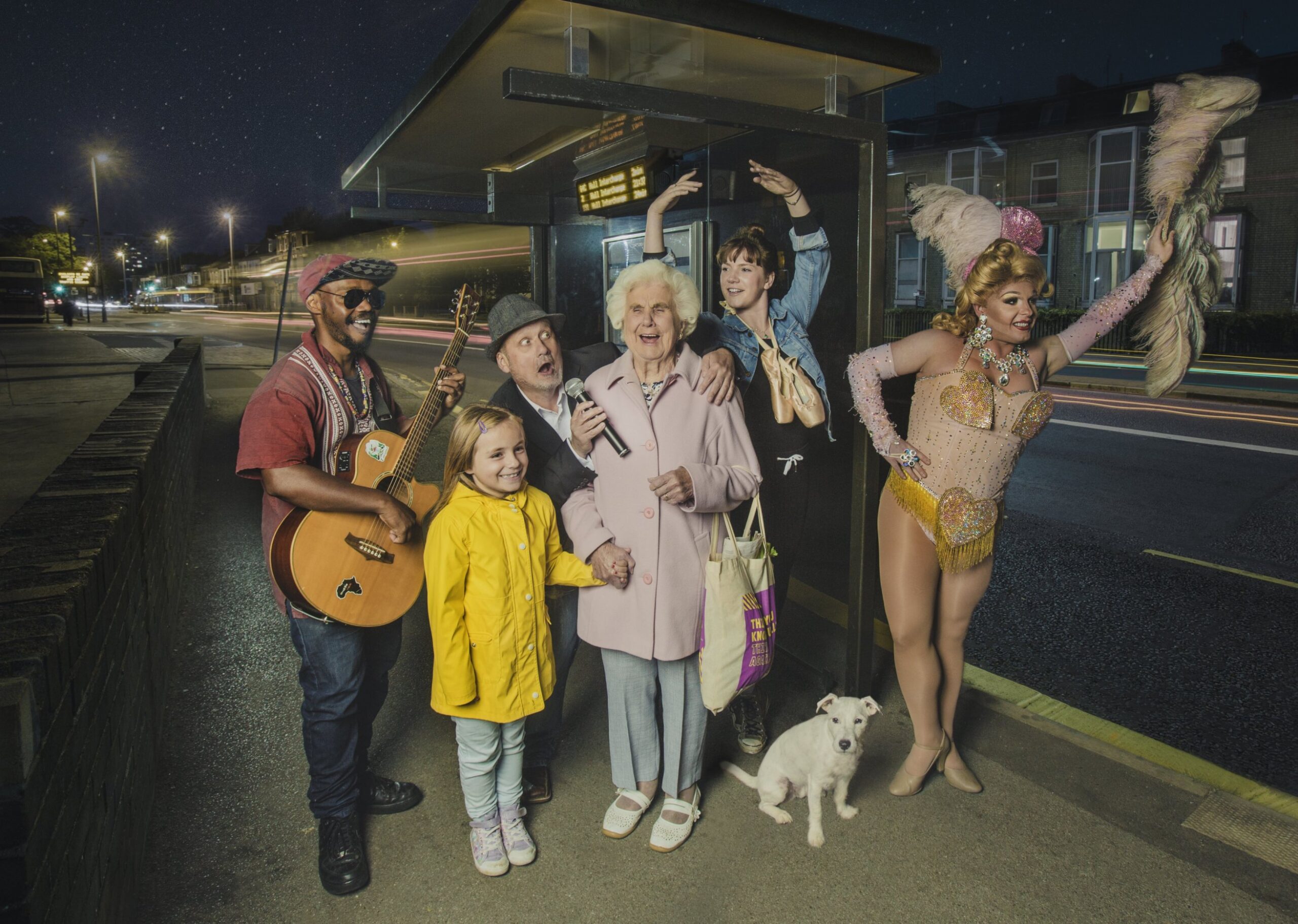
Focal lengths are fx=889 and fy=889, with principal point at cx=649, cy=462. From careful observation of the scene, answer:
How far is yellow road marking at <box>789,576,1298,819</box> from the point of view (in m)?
3.29

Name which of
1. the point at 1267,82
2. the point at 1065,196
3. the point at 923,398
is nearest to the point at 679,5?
the point at 923,398

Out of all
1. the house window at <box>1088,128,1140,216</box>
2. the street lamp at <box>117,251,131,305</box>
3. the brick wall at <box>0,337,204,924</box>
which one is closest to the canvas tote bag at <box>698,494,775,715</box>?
the brick wall at <box>0,337,204,924</box>

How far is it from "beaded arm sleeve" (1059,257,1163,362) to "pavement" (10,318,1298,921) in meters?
1.62

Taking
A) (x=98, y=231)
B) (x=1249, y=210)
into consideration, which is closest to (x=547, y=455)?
(x=1249, y=210)

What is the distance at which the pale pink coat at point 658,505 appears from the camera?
3006 mm

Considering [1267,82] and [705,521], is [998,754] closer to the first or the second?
[705,521]

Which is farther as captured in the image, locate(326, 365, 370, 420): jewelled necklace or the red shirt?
locate(326, 365, 370, 420): jewelled necklace

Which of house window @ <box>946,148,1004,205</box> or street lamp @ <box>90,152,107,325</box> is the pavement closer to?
house window @ <box>946,148,1004,205</box>

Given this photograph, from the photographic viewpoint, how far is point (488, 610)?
2834 mm

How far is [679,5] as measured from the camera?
312 cm

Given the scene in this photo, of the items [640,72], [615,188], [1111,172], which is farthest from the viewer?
[1111,172]

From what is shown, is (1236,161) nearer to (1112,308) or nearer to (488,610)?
(1112,308)

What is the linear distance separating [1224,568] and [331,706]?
19.5 feet

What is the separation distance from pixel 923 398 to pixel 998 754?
4.96 feet
